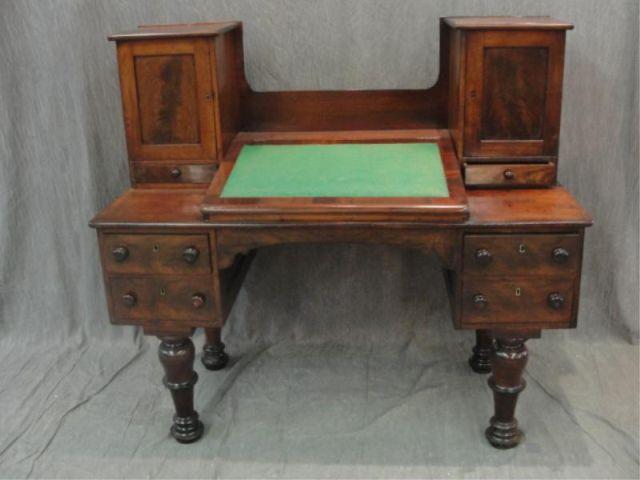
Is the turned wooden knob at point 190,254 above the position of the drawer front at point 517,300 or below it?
above

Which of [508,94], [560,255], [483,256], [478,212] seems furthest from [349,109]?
[560,255]

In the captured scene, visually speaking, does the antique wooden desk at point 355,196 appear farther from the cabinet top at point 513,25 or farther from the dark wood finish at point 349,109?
the dark wood finish at point 349,109

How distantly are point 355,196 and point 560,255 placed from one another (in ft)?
1.95

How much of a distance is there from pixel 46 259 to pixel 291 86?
1.25 meters

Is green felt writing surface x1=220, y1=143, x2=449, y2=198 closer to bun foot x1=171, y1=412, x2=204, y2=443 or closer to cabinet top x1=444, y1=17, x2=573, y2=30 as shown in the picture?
cabinet top x1=444, y1=17, x2=573, y2=30

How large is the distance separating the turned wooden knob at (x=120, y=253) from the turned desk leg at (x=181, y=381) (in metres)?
0.30

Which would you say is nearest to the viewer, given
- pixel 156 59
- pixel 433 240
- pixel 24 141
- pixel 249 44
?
pixel 433 240

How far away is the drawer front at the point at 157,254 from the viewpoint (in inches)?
85.5

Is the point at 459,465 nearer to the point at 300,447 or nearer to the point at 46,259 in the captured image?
the point at 300,447

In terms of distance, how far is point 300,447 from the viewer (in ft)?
8.09

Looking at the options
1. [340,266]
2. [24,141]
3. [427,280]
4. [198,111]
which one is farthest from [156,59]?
[427,280]

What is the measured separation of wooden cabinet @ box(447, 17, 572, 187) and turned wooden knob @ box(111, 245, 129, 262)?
1.04m

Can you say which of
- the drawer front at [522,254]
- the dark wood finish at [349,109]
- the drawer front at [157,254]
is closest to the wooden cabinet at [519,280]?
the drawer front at [522,254]

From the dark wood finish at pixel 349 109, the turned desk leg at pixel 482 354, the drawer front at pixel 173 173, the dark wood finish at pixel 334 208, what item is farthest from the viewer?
the turned desk leg at pixel 482 354
